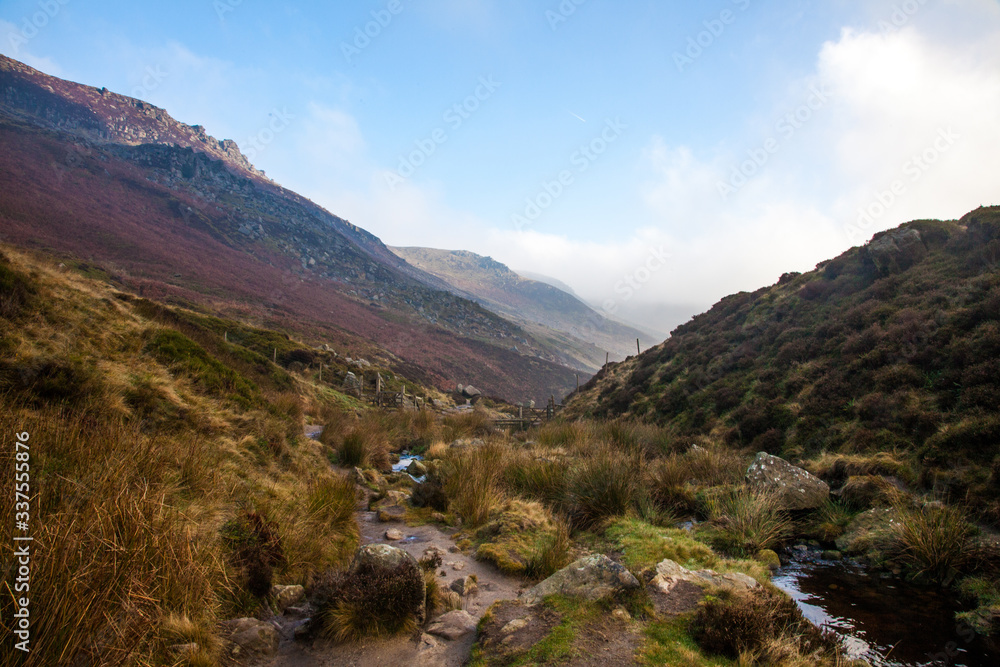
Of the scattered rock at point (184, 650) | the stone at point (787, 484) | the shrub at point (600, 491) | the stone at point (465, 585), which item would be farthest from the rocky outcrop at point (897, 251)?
the scattered rock at point (184, 650)

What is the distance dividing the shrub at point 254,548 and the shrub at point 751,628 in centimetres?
390

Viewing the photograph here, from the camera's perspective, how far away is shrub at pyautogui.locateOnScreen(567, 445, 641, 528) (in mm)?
7238

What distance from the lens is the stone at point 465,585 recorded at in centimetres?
490

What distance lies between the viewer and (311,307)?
52562 mm

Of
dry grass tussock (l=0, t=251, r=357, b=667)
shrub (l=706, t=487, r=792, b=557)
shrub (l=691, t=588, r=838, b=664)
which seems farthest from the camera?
shrub (l=706, t=487, r=792, b=557)

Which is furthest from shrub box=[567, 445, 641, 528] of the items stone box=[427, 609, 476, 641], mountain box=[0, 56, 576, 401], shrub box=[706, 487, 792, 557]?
mountain box=[0, 56, 576, 401]

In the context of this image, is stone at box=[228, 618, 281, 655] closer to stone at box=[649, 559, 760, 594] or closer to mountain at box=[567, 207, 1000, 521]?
stone at box=[649, 559, 760, 594]

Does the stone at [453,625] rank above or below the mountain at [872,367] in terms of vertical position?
below

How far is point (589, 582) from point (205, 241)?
67.6 meters

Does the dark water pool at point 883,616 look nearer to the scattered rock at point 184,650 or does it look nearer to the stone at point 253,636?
the stone at point 253,636

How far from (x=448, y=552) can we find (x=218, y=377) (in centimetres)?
602

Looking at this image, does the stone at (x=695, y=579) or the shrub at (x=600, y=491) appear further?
the shrub at (x=600, y=491)

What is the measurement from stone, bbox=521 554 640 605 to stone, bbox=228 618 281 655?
2.23 meters

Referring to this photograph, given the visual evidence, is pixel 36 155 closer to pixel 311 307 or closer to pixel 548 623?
pixel 311 307
